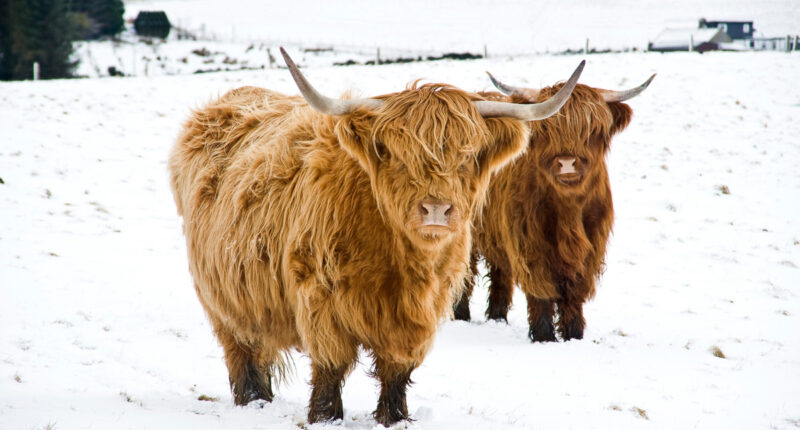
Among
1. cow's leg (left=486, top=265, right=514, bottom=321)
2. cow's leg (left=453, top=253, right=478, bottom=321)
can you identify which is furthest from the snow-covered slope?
cow's leg (left=486, top=265, right=514, bottom=321)

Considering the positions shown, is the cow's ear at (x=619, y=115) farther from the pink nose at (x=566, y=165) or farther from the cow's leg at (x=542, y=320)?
the cow's leg at (x=542, y=320)

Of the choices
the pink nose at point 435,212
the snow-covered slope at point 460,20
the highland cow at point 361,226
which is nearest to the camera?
the pink nose at point 435,212

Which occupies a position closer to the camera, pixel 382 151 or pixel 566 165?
pixel 382 151

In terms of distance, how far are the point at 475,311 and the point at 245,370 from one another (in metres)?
2.88

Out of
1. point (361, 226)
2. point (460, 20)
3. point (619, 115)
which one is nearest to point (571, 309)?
point (619, 115)

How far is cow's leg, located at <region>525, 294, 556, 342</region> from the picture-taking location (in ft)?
15.3

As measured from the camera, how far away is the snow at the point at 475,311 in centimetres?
335

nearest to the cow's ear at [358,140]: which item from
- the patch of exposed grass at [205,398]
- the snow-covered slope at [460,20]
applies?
the patch of exposed grass at [205,398]

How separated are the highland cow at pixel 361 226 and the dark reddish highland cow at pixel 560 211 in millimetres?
1662

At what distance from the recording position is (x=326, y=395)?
2.90 meters

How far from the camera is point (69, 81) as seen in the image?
54.4 ft

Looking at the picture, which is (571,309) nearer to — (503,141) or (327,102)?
(503,141)

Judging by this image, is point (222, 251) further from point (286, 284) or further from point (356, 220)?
point (356, 220)

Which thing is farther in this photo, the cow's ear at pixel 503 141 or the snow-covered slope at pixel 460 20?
the snow-covered slope at pixel 460 20
